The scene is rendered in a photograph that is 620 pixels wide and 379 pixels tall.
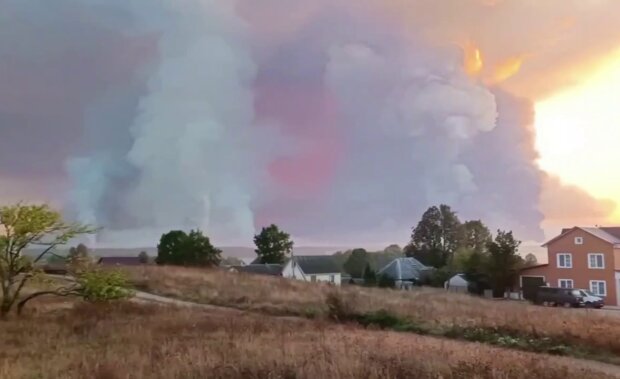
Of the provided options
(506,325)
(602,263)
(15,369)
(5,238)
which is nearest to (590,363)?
(506,325)

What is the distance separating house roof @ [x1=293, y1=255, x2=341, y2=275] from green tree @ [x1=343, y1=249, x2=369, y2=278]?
2036 mm

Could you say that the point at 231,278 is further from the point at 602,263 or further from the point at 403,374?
the point at 602,263

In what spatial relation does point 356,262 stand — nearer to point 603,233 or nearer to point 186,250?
point 186,250

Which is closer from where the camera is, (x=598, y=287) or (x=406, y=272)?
(x=598, y=287)

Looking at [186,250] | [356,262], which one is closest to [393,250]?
[356,262]

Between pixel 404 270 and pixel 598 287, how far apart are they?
89.1 feet

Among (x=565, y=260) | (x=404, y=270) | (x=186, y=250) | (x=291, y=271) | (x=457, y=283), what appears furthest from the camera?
(x=291, y=271)

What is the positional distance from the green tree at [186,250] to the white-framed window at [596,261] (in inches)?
1746

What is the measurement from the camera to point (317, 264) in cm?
10244

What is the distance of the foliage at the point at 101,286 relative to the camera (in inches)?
811

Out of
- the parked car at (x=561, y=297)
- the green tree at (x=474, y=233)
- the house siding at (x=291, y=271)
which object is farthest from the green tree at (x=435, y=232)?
the parked car at (x=561, y=297)

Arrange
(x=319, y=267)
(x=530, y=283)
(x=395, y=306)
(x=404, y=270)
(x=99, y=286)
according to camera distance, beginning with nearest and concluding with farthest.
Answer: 1. (x=99, y=286)
2. (x=395, y=306)
3. (x=530, y=283)
4. (x=404, y=270)
5. (x=319, y=267)

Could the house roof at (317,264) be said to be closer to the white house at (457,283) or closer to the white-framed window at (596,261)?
the white house at (457,283)

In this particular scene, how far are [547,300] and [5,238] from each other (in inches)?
1618
